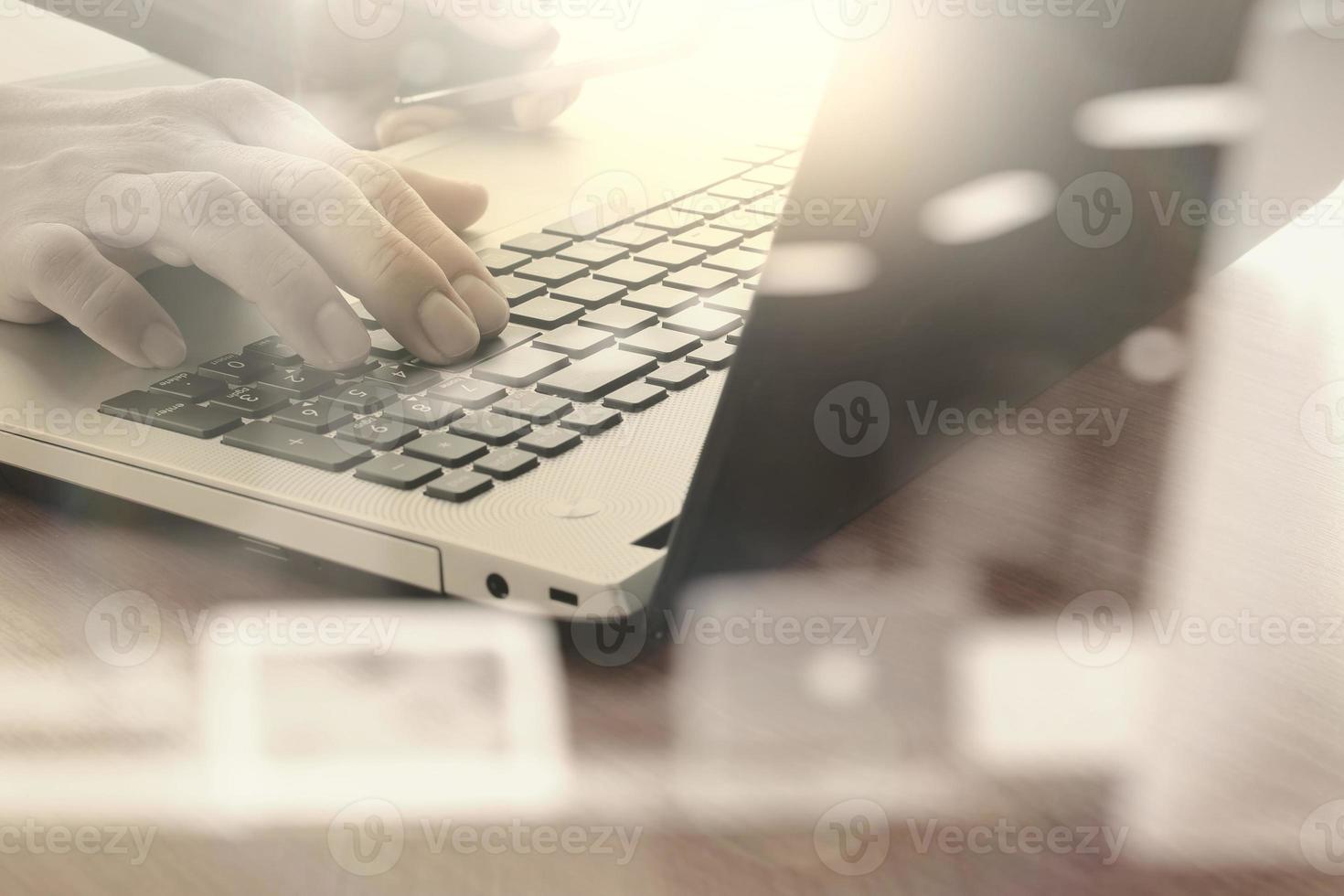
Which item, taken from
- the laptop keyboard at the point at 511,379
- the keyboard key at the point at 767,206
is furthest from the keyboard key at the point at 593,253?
the keyboard key at the point at 767,206

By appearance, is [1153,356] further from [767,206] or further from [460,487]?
[460,487]

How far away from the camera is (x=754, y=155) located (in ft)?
2.79

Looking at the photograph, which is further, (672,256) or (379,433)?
(672,256)

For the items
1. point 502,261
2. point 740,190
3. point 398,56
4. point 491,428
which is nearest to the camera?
point 491,428

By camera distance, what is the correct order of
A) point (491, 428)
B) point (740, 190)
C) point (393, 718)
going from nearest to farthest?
point (393, 718)
point (491, 428)
point (740, 190)

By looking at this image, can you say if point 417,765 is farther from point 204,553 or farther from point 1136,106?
point 1136,106

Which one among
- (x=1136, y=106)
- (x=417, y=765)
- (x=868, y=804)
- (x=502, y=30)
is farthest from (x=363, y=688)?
(x=502, y=30)

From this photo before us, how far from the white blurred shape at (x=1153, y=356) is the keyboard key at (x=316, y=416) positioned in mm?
359

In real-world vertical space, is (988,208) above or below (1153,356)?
above

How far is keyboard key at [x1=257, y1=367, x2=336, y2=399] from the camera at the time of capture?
0.48 metres

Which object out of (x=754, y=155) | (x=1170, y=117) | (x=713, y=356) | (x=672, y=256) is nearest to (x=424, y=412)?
(x=713, y=356)

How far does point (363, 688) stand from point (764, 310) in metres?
0.16

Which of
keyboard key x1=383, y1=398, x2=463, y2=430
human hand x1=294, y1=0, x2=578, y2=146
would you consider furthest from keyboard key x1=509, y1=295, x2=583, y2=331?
human hand x1=294, y1=0, x2=578, y2=146

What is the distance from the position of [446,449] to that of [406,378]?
89 mm
